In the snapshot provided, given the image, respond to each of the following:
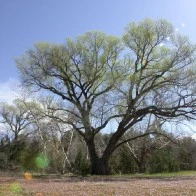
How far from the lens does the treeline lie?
145 feet

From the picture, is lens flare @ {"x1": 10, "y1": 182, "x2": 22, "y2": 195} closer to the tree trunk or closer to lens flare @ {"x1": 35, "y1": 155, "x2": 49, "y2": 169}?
the tree trunk

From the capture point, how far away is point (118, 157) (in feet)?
164

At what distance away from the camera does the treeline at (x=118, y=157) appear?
44062 mm

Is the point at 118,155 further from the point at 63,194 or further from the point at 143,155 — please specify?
the point at 63,194

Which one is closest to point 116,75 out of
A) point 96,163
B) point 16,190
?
point 96,163

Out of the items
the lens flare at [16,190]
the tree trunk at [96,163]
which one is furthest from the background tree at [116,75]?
the lens flare at [16,190]

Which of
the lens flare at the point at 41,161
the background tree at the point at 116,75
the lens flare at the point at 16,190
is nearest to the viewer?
the lens flare at the point at 16,190

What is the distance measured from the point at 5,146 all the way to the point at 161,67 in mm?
34997

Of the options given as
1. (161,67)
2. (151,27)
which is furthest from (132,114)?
(151,27)

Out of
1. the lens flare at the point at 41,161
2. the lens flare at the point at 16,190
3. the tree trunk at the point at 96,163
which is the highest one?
the lens flare at the point at 41,161

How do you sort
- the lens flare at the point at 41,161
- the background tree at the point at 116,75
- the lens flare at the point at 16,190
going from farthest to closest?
1. the lens flare at the point at 41,161
2. the background tree at the point at 116,75
3. the lens flare at the point at 16,190

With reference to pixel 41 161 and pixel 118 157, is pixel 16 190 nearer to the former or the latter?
pixel 118 157

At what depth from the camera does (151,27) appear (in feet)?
119

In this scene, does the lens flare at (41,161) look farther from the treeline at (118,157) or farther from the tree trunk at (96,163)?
the tree trunk at (96,163)
